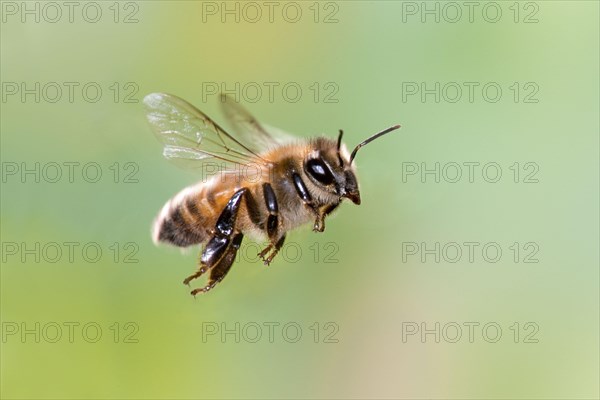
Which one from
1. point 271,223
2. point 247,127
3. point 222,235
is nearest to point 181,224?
point 222,235

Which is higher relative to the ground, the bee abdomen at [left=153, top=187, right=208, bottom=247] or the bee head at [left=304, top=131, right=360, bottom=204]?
the bee head at [left=304, top=131, right=360, bottom=204]

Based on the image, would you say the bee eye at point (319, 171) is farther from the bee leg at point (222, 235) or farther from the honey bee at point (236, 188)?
the bee leg at point (222, 235)

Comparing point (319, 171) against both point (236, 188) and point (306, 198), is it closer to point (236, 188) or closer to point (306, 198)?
point (306, 198)

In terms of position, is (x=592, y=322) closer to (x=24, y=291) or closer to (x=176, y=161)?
(x=176, y=161)

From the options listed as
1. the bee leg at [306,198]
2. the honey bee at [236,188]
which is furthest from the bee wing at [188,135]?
the bee leg at [306,198]

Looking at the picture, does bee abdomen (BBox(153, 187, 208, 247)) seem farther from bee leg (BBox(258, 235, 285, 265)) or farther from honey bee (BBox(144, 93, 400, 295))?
bee leg (BBox(258, 235, 285, 265))

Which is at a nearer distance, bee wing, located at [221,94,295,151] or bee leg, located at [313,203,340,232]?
bee leg, located at [313,203,340,232]

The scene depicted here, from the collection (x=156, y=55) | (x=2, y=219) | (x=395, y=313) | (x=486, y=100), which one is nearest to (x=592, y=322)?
(x=395, y=313)

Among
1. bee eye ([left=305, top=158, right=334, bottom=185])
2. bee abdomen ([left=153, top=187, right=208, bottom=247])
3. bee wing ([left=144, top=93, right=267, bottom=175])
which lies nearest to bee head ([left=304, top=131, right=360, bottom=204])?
bee eye ([left=305, top=158, right=334, bottom=185])
